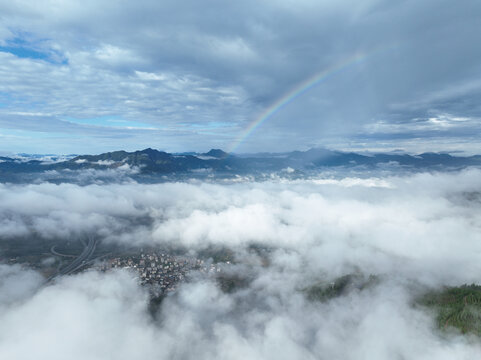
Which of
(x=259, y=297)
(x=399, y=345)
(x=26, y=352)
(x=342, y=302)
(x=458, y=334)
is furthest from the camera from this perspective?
(x=259, y=297)

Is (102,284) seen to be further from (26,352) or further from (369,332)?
(369,332)

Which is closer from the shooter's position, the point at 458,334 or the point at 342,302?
the point at 458,334

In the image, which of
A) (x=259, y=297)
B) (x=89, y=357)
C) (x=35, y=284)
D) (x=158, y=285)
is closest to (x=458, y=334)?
(x=259, y=297)

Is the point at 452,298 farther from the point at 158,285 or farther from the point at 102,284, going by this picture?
the point at 102,284

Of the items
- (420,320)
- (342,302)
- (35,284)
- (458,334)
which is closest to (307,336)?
(342,302)

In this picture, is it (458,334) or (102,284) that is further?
(102,284)

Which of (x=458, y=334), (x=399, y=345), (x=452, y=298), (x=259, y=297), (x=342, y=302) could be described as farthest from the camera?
(x=259, y=297)

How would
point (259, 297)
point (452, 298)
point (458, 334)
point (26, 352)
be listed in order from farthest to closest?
point (259, 297), point (452, 298), point (458, 334), point (26, 352)

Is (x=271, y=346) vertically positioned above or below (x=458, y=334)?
below

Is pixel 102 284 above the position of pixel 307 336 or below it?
above
